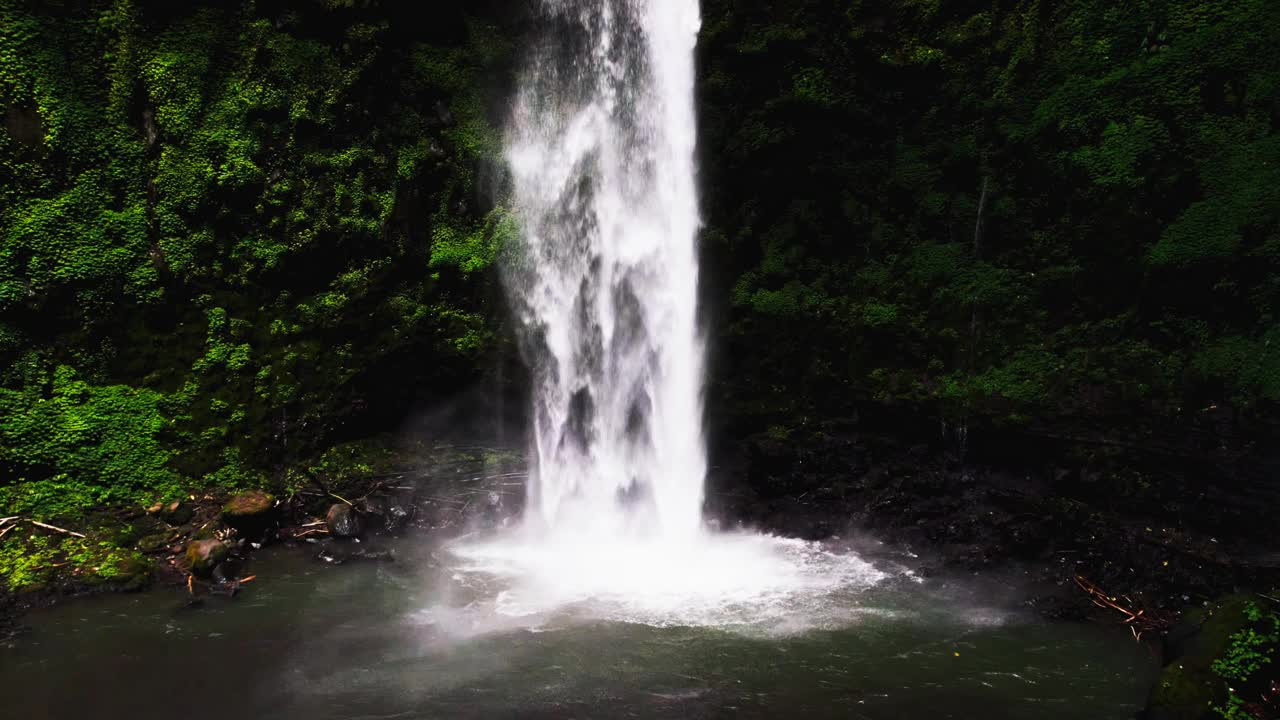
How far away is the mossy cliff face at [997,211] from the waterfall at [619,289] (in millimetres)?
601

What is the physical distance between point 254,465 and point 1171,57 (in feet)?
43.8

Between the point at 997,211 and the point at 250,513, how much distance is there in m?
11.0

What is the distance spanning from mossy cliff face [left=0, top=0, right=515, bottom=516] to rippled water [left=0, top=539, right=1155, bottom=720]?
2817mm

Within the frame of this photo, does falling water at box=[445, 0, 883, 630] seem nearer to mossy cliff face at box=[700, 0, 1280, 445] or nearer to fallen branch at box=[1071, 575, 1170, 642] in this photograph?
mossy cliff face at box=[700, 0, 1280, 445]

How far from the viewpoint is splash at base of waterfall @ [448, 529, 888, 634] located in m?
8.17

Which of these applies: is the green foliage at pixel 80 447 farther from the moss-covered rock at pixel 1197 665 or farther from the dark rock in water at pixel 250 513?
the moss-covered rock at pixel 1197 665

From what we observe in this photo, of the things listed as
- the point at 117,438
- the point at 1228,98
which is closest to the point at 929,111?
the point at 1228,98

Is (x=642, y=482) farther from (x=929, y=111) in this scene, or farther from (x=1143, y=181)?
(x=1143, y=181)

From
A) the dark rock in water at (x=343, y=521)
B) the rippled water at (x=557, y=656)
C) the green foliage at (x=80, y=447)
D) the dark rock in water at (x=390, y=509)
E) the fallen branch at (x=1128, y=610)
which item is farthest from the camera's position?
the dark rock in water at (x=390, y=509)

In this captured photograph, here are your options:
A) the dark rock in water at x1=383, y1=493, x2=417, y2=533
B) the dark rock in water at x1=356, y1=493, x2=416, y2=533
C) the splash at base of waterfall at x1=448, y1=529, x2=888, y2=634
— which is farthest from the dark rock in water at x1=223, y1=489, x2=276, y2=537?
the splash at base of waterfall at x1=448, y1=529, x2=888, y2=634

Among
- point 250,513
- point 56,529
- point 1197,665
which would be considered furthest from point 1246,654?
point 56,529

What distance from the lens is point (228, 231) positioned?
422 inches

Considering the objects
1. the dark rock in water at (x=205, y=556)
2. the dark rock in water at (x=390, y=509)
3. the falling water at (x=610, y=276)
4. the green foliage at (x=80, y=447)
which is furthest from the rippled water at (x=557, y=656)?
the falling water at (x=610, y=276)

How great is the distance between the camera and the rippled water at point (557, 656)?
21.3 ft
